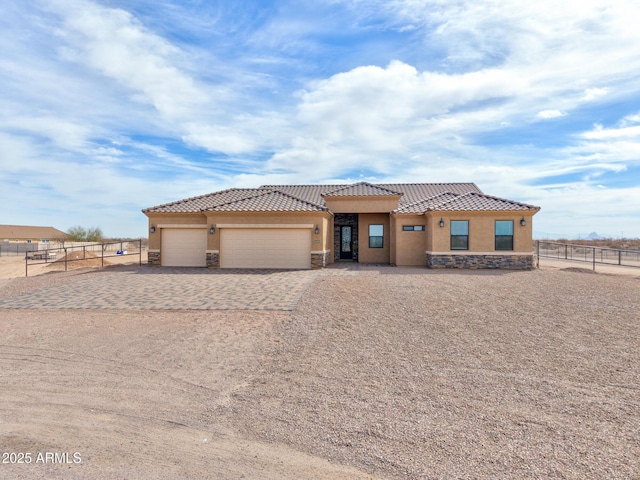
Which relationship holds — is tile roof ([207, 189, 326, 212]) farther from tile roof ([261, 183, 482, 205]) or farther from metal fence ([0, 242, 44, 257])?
metal fence ([0, 242, 44, 257])

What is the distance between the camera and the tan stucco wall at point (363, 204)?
68.8ft

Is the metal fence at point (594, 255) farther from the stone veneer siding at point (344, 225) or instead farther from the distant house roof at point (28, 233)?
the distant house roof at point (28, 233)

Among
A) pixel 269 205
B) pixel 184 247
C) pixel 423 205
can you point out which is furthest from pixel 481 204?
pixel 184 247

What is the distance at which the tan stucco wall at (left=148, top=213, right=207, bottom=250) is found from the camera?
19.6 m

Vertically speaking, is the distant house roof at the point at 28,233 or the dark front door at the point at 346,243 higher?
the distant house roof at the point at 28,233

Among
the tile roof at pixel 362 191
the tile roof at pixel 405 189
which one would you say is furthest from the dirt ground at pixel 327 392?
the tile roof at pixel 405 189

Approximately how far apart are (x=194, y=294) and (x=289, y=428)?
322 inches

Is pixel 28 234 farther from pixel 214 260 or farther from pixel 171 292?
pixel 171 292

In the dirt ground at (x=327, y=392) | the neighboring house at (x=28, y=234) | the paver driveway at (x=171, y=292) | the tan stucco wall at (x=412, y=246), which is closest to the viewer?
the dirt ground at (x=327, y=392)

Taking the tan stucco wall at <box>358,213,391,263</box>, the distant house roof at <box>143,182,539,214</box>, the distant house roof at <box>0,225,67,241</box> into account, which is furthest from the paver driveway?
the distant house roof at <box>0,225,67,241</box>

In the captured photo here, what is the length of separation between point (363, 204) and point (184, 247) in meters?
9.69

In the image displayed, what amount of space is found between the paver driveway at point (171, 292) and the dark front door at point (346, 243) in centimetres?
A: 703

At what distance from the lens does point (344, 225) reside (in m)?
22.9

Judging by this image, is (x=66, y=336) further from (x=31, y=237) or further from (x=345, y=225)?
(x=31, y=237)
